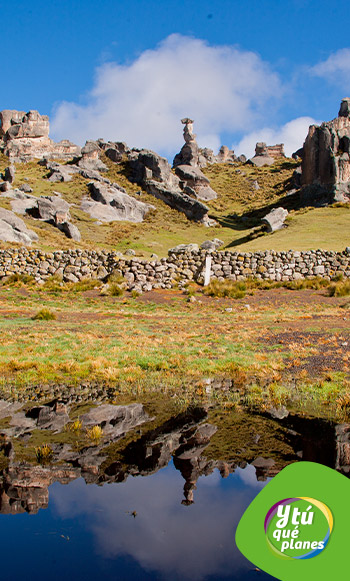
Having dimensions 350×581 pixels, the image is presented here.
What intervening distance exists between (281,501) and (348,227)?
40176 millimetres

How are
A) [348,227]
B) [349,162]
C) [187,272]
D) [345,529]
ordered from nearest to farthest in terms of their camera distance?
[345,529]
[187,272]
[348,227]
[349,162]

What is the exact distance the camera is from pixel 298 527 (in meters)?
3.52

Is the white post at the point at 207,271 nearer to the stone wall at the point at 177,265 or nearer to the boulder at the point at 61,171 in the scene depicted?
the stone wall at the point at 177,265

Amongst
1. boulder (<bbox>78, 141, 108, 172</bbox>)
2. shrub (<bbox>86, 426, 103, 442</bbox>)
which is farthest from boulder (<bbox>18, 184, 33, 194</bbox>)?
shrub (<bbox>86, 426, 103, 442</bbox>)

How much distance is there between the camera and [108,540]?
3676 millimetres

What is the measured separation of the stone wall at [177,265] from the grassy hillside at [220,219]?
13.1 feet

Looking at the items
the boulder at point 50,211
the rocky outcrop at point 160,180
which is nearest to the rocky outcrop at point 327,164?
the rocky outcrop at point 160,180

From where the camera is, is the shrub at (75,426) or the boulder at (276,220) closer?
the shrub at (75,426)

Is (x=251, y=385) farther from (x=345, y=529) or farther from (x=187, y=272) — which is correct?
(x=187, y=272)

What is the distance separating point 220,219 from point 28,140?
6271cm

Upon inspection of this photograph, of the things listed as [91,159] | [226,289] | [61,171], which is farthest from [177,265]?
[91,159]

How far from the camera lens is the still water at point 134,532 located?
3.30 m

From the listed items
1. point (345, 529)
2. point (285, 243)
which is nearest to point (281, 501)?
point (345, 529)

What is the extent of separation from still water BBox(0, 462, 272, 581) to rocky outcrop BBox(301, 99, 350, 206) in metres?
61.5
